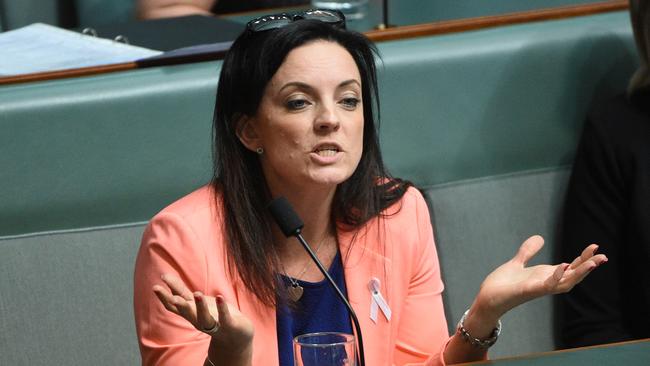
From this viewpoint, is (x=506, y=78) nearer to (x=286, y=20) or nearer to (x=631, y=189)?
(x=631, y=189)

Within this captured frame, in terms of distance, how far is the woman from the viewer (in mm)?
1402

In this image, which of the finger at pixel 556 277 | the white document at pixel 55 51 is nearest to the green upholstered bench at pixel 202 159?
the white document at pixel 55 51

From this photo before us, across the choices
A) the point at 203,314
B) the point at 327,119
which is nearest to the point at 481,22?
the point at 327,119

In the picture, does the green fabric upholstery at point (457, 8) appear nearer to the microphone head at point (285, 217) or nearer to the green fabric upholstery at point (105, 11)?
the green fabric upholstery at point (105, 11)

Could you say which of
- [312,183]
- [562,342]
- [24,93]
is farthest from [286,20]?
[562,342]

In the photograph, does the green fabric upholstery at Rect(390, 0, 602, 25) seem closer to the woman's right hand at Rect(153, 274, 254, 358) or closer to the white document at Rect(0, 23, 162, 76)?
the white document at Rect(0, 23, 162, 76)

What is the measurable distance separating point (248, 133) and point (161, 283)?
0.23 meters

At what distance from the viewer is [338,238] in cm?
157

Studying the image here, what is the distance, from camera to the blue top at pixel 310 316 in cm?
148

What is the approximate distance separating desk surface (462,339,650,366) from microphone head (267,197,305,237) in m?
0.23

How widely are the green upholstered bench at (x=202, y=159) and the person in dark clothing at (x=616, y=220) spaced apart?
8 centimetres

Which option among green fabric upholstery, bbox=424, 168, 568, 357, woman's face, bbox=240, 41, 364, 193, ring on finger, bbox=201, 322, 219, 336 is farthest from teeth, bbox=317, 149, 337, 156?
green fabric upholstery, bbox=424, 168, 568, 357

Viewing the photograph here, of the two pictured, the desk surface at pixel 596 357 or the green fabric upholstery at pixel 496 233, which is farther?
the green fabric upholstery at pixel 496 233

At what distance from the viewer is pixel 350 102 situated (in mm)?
1474
